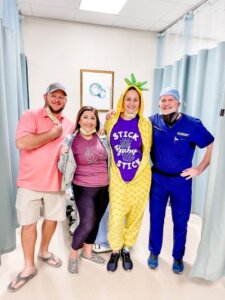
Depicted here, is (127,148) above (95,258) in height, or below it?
above

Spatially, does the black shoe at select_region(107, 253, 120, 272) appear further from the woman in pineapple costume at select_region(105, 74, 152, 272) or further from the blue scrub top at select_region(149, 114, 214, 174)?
the blue scrub top at select_region(149, 114, 214, 174)

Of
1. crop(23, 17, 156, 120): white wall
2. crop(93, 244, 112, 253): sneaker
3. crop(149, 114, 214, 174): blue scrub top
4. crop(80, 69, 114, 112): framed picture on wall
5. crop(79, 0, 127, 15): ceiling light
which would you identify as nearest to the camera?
crop(149, 114, 214, 174): blue scrub top

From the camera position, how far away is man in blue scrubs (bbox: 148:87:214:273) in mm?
1672

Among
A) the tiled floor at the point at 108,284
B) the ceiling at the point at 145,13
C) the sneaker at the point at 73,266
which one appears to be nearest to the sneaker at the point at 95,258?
the tiled floor at the point at 108,284

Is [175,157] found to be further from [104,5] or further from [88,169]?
[104,5]

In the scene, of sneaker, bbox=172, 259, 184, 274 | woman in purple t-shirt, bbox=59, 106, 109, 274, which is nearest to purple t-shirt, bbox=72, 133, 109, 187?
woman in purple t-shirt, bbox=59, 106, 109, 274

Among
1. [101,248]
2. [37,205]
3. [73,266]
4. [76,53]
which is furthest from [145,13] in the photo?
[73,266]

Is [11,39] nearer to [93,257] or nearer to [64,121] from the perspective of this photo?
[64,121]

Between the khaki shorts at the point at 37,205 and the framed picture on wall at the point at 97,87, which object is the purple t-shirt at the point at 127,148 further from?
the framed picture on wall at the point at 97,87

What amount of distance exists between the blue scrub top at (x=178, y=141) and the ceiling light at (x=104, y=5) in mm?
1724

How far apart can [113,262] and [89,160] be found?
0.85 meters

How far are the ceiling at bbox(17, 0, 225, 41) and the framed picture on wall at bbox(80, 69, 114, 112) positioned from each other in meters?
0.68

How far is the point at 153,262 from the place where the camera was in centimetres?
188

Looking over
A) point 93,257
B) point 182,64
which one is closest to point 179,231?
point 93,257
